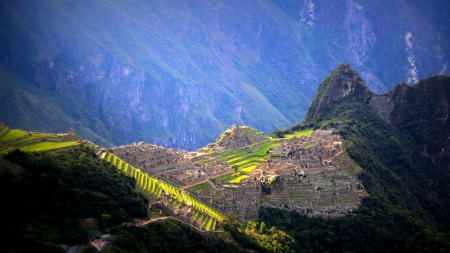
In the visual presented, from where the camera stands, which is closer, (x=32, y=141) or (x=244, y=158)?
(x=32, y=141)

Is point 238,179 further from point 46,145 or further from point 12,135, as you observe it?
point 12,135

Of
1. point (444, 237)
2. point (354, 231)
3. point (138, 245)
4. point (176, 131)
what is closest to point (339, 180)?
point (354, 231)

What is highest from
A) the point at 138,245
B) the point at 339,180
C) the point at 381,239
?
the point at 339,180

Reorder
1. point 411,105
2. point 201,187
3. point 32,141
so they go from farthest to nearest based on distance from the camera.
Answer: point 411,105, point 201,187, point 32,141

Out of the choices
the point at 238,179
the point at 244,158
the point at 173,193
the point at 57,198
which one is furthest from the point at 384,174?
the point at 57,198

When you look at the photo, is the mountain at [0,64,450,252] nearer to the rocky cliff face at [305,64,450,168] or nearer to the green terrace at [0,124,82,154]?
the rocky cliff face at [305,64,450,168]

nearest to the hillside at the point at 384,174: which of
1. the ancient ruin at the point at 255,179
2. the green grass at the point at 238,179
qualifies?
the ancient ruin at the point at 255,179

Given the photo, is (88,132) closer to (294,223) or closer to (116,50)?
(116,50)
